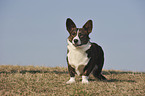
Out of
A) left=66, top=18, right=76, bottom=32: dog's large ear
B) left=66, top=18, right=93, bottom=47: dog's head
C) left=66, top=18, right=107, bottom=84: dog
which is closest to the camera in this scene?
left=66, top=18, right=93, bottom=47: dog's head

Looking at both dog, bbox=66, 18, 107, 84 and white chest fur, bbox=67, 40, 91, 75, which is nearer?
dog, bbox=66, 18, 107, 84

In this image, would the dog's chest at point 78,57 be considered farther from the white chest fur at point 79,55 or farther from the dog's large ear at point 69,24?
the dog's large ear at point 69,24

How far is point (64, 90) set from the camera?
5641 mm

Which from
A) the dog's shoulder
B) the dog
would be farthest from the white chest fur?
the dog's shoulder

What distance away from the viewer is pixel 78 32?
20.3 feet

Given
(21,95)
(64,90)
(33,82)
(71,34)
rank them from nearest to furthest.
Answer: (21,95) → (64,90) → (71,34) → (33,82)

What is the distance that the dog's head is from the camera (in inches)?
240

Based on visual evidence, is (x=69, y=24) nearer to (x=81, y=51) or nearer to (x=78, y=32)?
(x=78, y=32)

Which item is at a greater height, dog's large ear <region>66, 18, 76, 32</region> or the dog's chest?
dog's large ear <region>66, 18, 76, 32</region>

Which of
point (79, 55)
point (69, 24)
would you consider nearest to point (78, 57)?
point (79, 55)

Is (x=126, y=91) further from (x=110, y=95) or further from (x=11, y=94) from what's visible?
(x=11, y=94)

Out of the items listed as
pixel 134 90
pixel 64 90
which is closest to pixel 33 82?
pixel 64 90

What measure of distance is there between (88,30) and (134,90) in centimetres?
208

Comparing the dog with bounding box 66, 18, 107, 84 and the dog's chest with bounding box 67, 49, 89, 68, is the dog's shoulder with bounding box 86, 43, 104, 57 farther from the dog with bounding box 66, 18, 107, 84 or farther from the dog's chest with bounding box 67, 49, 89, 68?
the dog's chest with bounding box 67, 49, 89, 68
